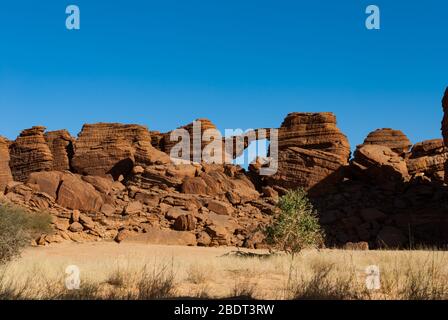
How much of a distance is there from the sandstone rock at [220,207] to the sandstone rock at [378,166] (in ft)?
42.3

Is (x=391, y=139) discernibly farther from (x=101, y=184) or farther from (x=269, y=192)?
(x=101, y=184)

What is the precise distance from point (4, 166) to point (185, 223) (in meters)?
26.5

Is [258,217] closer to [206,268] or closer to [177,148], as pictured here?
[177,148]

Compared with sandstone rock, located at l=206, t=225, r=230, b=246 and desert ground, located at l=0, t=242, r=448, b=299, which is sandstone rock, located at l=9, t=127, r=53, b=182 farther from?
desert ground, located at l=0, t=242, r=448, b=299

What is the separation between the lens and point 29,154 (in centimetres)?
5234

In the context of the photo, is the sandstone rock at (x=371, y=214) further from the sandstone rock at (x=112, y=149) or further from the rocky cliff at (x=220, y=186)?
the sandstone rock at (x=112, y=149)

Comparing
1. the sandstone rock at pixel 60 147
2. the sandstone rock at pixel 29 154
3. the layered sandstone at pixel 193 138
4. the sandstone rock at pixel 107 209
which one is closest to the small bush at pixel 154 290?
the sandstone rock at pixel 107 209

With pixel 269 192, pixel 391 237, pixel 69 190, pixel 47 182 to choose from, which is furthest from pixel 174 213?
pixel 391 237

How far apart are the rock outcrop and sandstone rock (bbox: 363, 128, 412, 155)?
19.9 feet

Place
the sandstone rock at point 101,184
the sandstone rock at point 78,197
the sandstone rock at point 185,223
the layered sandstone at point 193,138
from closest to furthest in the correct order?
the sandstone rock at point 185,223
the sandstone rock at point 78,197
the sandstone rock at point 101,184
the layered sandstone at point 193,138

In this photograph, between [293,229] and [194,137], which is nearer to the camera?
[293,229]

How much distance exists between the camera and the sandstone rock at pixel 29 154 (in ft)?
169

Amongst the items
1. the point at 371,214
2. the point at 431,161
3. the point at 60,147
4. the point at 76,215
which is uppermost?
the point at 60,147
